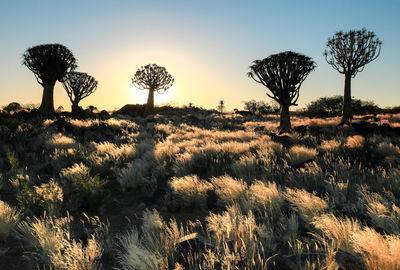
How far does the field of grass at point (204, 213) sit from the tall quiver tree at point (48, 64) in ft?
70.3

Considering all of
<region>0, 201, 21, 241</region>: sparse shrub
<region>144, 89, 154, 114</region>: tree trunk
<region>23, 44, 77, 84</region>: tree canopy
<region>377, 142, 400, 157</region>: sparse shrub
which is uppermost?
<region>23, 44, 77, 84</region>: tree canopy

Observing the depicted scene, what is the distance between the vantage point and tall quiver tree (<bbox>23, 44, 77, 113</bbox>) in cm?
2695

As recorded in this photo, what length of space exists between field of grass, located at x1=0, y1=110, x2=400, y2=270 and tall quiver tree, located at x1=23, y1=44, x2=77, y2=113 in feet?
70.3

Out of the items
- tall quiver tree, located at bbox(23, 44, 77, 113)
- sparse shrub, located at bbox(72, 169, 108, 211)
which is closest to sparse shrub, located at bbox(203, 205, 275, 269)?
sparse shrub, located at bbox(72, 169, 108, 211)

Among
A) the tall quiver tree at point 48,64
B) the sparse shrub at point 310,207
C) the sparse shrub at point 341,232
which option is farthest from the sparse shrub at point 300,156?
the tall quiver tree at point 48,64

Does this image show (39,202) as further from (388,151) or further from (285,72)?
(285,72)

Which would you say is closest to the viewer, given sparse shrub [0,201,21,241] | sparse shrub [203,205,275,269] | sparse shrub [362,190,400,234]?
sparse shrub [203,205,275,269]

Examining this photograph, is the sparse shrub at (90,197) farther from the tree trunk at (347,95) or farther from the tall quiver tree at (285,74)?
the tree trunk at (347,95)

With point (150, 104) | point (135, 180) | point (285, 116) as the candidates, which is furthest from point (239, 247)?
point (150, 104)

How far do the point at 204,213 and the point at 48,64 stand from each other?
94.6 ft

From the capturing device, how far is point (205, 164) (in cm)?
676

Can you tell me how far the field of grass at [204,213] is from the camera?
7.88 feet

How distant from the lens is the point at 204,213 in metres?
4.27

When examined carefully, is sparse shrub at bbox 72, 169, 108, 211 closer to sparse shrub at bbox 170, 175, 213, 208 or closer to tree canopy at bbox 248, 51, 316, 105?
sparse shrub at bbox 170, 175, 213, 208
